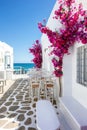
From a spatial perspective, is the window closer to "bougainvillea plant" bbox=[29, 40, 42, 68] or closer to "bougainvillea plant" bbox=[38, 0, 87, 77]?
"bougainvillea plant" bbox=[38, 0, 87, 77]

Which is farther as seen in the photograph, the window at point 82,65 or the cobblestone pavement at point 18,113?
Answer: the cobblestone pavement at point 18,113

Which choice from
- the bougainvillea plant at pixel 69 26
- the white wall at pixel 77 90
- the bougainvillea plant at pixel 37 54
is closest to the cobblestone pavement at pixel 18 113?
the white wall at pixel 77 90

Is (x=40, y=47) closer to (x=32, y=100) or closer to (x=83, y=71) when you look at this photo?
(x=32, y=100)

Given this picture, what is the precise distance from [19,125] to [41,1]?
736 centimetres

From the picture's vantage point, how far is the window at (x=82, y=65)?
4.22 m

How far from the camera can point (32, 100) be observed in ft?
23.1

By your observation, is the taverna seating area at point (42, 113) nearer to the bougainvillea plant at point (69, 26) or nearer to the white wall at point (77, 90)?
the white wall at point (77, 90)

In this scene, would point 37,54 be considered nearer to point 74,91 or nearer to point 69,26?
point 74,91

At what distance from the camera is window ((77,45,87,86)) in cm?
422

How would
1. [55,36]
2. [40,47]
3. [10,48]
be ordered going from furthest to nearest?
[10,48]
[40,47]
[55,36]

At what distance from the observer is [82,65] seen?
4.34m

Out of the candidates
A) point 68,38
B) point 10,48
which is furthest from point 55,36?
point 10,48

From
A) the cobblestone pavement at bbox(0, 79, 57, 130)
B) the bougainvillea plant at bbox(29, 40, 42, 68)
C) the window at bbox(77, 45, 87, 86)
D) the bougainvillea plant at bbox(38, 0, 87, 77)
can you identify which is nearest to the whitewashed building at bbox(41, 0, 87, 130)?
the window at bbox(77, 45, 87, 86)

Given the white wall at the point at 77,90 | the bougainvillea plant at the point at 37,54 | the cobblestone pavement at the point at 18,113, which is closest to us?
the white wall at the point at 77,90
